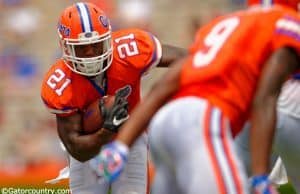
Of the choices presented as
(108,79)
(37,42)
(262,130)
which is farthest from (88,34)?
(37,42)

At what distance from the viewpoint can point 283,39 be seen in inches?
93.5

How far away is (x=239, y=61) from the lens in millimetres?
2414

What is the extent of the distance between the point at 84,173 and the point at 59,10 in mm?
3746

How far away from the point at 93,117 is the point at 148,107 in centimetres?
86

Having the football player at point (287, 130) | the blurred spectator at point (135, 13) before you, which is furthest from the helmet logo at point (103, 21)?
the blurred spectator at point (135, 13)

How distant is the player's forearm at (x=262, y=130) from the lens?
91.9 inches

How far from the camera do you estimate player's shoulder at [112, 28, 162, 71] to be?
133 inches

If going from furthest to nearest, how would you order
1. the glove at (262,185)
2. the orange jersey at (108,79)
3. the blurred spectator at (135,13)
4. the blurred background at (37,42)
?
the blurred spectator at (135,13)
the blurred background at (37,42)
the orange jersey at (108,79)
the glove at (262,185)

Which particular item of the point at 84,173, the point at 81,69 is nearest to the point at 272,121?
the point at 81,69

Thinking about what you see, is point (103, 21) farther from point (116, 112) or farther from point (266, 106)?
point (266, 106)

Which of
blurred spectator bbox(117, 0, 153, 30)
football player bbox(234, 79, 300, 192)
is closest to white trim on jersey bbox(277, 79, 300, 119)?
football player bbox(234, 79, 300, 192)

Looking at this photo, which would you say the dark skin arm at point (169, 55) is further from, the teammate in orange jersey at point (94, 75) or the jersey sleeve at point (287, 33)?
the jersey sleeve at point (287, 33)

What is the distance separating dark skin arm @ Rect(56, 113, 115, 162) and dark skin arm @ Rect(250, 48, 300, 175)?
3.10ft

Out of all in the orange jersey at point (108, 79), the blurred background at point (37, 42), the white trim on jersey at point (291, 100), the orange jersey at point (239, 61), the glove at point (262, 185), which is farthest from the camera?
the blurred background at point (37, 42)
